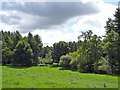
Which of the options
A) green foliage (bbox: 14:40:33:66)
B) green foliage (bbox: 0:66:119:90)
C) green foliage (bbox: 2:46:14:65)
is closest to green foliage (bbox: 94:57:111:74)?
green foliage (bbox: 0:66:119:90)

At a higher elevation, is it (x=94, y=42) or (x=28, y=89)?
(x=94, y=42)

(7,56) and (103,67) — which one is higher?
(7,56)

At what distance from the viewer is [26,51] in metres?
101

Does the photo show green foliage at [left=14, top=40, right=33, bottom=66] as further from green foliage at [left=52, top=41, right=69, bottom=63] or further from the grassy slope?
the grassy slope

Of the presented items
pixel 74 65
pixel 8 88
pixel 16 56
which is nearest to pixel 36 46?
pixel 16 56

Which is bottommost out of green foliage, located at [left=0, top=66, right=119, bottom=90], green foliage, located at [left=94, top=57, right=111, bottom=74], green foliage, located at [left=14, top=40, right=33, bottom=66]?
green foliage, located at [left=0, top=66, right=119, bottom=90]

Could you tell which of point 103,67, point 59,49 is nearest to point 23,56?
point 59,49

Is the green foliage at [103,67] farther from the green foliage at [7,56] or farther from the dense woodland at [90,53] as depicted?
the green foliage at [7,56]

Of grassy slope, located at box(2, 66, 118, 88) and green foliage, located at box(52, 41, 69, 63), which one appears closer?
grassy slope, located at box(2, 66, 118, 88)

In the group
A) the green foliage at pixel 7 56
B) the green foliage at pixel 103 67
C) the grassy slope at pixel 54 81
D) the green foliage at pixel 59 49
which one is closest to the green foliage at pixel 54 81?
the grassy slope at pixel 54 81

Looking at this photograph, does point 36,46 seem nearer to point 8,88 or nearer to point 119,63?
point 119,63

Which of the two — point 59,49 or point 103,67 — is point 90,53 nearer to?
point 103,67

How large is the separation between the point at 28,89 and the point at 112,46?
120ft

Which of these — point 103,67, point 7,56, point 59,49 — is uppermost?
point 59,49
